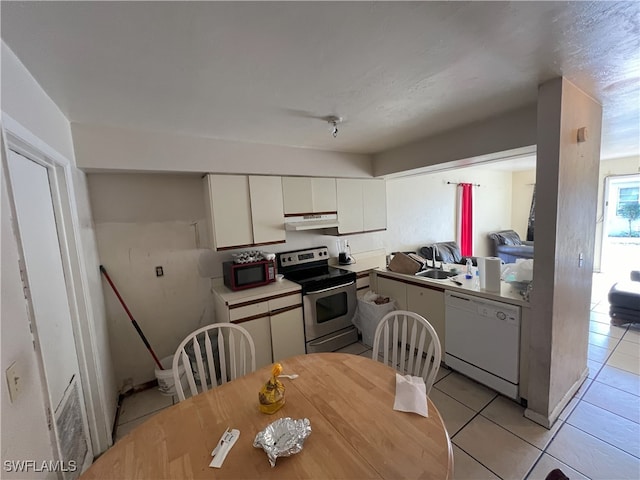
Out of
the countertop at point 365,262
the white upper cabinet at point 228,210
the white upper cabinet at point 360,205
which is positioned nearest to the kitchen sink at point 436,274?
the countertop at point 365,262

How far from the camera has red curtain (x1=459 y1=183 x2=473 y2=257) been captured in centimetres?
521

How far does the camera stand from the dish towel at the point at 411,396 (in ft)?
3.78

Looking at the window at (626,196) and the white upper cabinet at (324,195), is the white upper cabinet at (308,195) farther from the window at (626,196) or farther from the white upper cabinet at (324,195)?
the window at (626,196)

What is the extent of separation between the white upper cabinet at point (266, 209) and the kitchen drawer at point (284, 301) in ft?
2.02

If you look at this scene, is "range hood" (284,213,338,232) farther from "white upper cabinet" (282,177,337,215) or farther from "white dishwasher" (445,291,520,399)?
"white dishwasher" (445,291,520,399)

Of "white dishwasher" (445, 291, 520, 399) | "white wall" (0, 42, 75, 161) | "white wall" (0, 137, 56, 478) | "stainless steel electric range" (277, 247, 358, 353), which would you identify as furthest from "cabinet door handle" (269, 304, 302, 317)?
"white wall" (0, 42, 75, 161)

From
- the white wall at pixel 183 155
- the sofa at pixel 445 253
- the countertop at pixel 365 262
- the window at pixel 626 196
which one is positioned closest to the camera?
the white wall at pixel 183 155

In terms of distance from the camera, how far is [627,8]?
103 centimetres

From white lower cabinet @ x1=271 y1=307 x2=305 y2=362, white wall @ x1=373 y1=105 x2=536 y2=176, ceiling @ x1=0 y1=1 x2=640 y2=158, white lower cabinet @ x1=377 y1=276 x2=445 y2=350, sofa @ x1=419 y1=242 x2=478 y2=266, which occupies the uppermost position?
ceiling @ x1=0 y1=1 x2=640 y2=158

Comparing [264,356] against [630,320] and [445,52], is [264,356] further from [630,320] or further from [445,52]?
[630,320]

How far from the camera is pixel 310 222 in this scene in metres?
2.98

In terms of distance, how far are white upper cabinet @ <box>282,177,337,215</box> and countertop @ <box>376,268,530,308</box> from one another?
1.18 metres

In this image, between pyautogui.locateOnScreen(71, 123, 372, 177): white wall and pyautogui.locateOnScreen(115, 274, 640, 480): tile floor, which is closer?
pyautogui.locateOnScreen(115, 274, 640, 480): tile floor

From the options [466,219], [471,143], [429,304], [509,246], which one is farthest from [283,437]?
[509,246]
